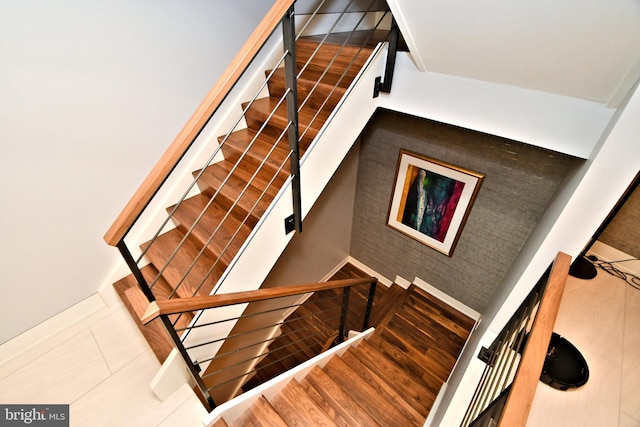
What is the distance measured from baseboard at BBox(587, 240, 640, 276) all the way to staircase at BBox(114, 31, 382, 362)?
261 centimetres

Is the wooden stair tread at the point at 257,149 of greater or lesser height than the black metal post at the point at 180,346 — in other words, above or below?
above

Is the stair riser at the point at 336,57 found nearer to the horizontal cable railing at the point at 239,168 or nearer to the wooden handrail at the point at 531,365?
the horizontal cable railing at the point at 239,168

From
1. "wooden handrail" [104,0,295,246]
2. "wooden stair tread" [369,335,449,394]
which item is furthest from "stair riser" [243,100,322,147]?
"wooden stair tread" [369,335,449,394]

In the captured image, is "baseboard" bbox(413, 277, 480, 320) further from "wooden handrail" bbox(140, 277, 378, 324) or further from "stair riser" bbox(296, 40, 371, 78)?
"stair riser" bbox(296, 40, 371, 78)

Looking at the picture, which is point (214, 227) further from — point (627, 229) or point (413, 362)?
point (627, 229)

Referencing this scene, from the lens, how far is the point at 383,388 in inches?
83.6

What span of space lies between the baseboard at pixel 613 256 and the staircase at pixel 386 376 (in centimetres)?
126

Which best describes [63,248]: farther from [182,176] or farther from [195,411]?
[195,411]

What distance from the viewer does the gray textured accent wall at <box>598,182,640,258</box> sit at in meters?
2.10

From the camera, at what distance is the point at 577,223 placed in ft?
3.90

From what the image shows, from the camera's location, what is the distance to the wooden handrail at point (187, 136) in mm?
933

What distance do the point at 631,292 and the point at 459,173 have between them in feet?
5.19

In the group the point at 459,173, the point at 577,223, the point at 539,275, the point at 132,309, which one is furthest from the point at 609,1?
the point at 132,309

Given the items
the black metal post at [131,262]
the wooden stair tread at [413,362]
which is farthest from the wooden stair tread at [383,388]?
the black metal post at [131,262]
